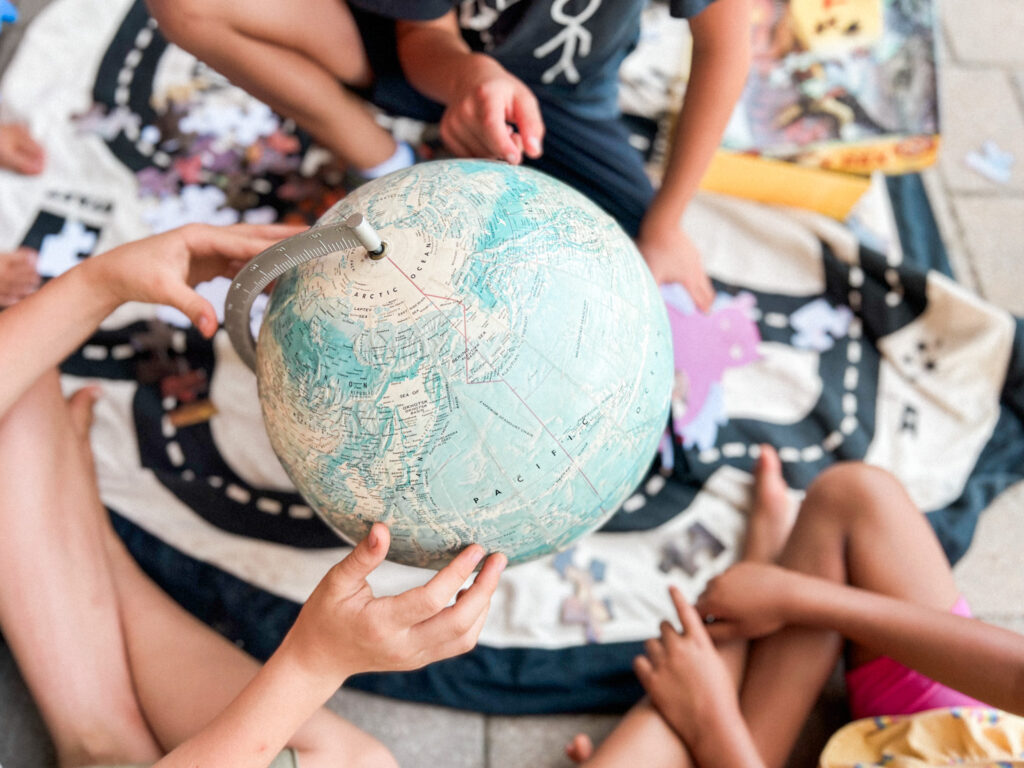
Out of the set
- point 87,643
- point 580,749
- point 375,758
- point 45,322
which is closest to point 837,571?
point 580,749

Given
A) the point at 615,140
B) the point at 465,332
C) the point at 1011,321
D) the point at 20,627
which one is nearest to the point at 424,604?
the point at 465,332

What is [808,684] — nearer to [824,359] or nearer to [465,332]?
[824,359]

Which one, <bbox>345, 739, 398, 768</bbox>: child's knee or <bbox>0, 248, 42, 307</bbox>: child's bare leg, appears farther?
<bbox>0, 248, 42, 307</bbox>: child's bare leg

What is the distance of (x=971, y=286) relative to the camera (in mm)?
2404

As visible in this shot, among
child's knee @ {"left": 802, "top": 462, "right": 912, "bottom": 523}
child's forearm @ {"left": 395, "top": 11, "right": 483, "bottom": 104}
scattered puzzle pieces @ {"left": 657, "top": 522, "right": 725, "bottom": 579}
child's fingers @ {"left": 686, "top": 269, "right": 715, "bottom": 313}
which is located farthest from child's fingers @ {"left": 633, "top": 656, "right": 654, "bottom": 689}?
child's forearm @ {"left": 395, "top": 11, "right": 483, "bottom": 104}

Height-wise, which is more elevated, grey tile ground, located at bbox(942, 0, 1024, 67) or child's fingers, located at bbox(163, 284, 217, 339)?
grey tile ground, located at bbox(942, 0, 1024, 67)

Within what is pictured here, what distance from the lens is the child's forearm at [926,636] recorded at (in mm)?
1413

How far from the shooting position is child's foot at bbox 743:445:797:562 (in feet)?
6.17

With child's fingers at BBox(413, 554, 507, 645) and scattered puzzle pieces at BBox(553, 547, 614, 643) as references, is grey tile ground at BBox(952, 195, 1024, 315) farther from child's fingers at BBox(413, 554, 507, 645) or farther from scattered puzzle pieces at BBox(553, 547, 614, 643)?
child's fingers at BBox(413, 554, 507, 645)

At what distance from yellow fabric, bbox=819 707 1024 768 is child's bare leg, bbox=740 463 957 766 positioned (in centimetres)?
12

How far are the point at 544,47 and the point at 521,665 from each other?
4.55 ft

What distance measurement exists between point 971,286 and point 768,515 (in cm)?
110

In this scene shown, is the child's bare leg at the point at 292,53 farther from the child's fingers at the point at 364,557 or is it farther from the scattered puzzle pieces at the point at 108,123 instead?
the child's fingers at the point at 364,557

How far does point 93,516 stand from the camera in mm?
1710
